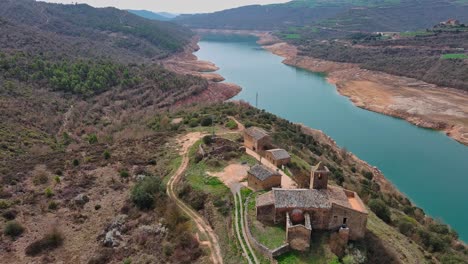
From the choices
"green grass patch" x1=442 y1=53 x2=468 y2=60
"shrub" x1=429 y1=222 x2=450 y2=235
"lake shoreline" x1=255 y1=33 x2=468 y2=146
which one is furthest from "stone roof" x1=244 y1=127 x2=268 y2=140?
"green grass patch" x1=442 y1=53 x2=468 y2=60

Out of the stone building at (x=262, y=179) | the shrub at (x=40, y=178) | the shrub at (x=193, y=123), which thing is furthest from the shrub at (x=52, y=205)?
the shrub at (x=193, y=123)

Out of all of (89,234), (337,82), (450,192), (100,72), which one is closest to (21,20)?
(100,72)

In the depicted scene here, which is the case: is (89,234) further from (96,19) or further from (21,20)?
(96,19)

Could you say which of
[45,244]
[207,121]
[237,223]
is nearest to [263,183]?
[237,223]

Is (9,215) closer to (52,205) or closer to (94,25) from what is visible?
(52,205)

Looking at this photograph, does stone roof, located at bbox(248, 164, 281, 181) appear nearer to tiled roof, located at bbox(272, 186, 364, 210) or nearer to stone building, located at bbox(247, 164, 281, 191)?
stone building, located at bbox(247, 164, 281, 191)

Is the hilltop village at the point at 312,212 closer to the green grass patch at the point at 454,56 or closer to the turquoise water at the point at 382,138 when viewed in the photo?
the turquoise water at the point at 382,138
